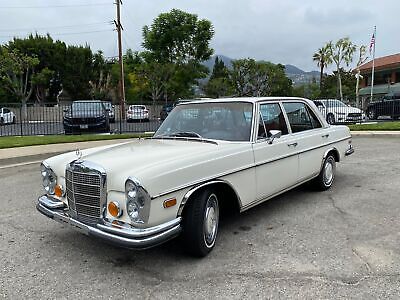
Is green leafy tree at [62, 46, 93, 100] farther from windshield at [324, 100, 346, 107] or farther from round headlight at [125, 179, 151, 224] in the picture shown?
round headlight at [125, 179, 151, 224]

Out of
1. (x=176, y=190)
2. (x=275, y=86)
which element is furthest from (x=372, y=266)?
(x=275, y=86)

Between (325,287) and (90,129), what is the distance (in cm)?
1387

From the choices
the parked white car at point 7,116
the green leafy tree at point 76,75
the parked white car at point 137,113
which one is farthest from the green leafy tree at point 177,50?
the parked white car at point 7,116

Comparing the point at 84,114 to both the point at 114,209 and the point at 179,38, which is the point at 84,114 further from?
the point at 179,38

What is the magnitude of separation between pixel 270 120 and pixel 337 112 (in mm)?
15940

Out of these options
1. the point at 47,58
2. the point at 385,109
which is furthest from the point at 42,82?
the point at 385,109

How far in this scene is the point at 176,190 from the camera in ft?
11.3

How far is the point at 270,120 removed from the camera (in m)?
4.92

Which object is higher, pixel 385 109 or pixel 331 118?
pixel 385 109

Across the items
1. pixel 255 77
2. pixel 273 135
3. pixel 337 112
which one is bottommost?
pixel 273 135

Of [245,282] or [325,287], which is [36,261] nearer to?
[245,282]

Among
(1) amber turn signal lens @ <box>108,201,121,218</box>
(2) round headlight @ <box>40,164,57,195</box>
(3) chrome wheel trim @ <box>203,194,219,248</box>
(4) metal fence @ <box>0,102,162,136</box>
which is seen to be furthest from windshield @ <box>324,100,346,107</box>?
(1) amber turn signal lens @ <box>108,201,121,218</box>

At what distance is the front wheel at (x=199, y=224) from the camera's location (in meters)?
3.57

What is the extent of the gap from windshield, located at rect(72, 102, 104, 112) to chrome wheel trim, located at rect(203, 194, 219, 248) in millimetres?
13054
